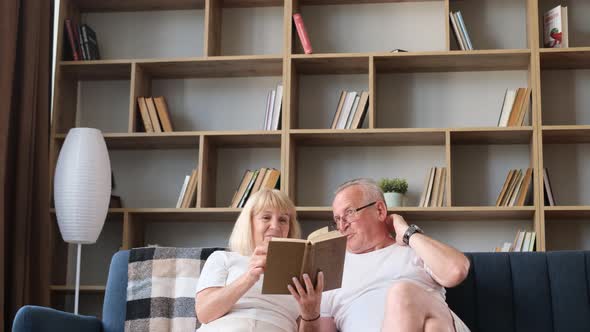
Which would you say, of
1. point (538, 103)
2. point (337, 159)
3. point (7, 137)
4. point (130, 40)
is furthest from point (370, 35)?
point (7, 137)

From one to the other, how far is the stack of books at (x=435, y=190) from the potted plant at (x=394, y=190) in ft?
0.34

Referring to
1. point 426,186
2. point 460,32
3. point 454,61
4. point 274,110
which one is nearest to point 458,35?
point 460,32

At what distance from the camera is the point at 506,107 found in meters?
4.09

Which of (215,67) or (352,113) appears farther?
(215,67)

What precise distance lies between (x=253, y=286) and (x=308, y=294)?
27cm

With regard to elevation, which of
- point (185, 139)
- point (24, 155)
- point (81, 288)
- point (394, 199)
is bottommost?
point (81, 288)

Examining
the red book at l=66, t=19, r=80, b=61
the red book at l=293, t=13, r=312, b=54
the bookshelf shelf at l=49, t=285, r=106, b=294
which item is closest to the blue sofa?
the bookshelf shelf at l=49, t=285, r=106, b=294

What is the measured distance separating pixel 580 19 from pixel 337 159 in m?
1.42

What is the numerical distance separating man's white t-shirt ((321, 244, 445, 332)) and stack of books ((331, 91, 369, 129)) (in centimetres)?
142

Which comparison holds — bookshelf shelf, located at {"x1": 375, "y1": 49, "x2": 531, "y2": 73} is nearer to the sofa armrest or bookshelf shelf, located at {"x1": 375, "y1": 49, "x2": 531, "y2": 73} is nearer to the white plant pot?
the white plant pot

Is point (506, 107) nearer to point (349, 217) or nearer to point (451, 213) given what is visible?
point (451, 213)

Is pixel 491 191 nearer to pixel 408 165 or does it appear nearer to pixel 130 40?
pixel 408 165

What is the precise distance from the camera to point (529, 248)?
13.0ft

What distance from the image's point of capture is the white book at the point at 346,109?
163 inches
